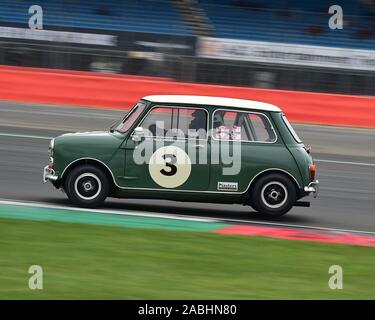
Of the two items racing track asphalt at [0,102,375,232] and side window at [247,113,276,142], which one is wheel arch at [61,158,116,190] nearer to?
racing track asphalt at [0,102,375,232]

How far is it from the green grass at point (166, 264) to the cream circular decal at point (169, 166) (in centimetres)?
108

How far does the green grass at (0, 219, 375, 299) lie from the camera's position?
7023mm

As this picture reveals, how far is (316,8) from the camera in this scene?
34.4 m

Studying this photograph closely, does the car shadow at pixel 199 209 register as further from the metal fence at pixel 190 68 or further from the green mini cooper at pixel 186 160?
the metal fence at pixel 190 68

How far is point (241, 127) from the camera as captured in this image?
35.8ft

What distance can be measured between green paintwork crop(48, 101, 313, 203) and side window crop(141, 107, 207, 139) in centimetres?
9

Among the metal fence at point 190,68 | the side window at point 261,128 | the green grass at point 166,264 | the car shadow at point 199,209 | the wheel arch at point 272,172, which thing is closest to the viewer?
the green grass at point 166,264

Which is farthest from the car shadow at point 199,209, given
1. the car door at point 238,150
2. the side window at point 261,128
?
the side window at point 261,128

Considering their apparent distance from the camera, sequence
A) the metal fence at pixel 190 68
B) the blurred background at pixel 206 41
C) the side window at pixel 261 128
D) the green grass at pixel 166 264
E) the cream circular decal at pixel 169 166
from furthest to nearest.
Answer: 1. the blurred background at pixel 206 41
2. the metal fence at pixel 190 68
3. the side window at pixel 261 128
4. the cream circular decal at pixel 169 166
5. the green grass at pixel 166 264

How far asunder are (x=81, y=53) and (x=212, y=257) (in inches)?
642

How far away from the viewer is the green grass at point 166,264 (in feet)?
23.0

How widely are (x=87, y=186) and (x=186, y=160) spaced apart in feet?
4.18

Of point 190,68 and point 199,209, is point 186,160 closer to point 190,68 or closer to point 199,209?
point 199,209
